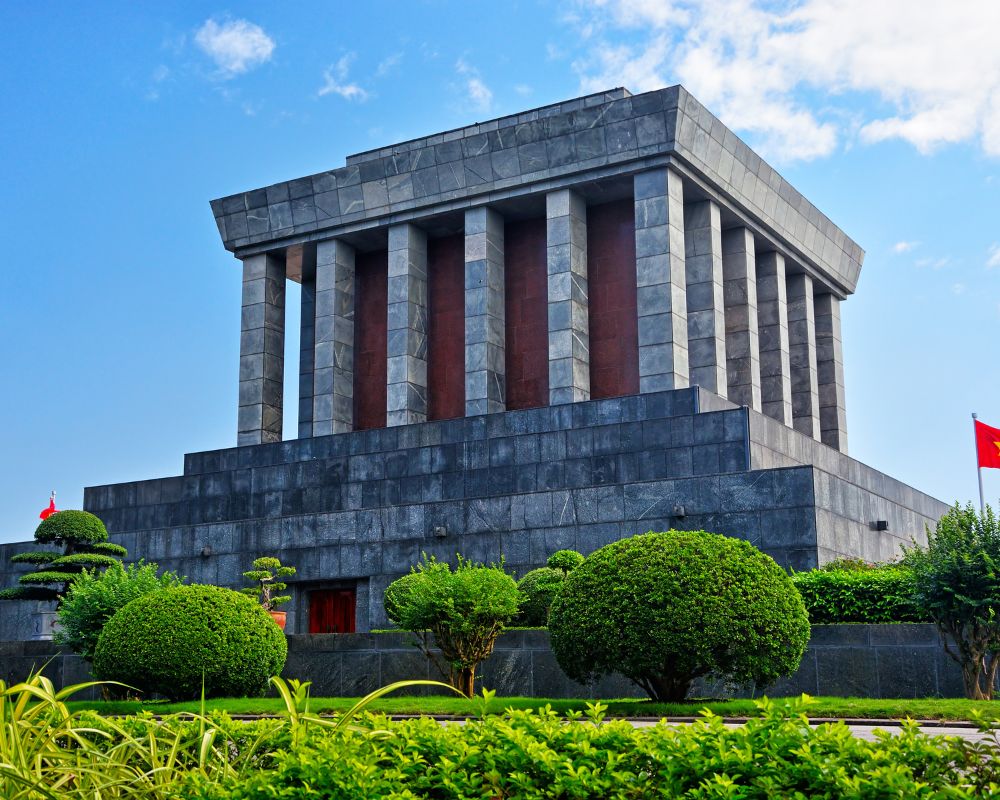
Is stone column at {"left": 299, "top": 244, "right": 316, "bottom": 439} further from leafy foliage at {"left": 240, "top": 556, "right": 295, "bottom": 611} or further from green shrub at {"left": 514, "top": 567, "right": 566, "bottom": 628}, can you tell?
green shrub at {"left": 514, "top": 567, "right": 566, "bottom": 628}

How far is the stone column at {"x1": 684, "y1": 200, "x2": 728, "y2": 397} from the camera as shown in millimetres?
28359

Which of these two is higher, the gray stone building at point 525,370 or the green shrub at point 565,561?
the gray stone building at point 525,370

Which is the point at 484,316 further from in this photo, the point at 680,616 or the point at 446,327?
the point at 680,616

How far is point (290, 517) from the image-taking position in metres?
26.3

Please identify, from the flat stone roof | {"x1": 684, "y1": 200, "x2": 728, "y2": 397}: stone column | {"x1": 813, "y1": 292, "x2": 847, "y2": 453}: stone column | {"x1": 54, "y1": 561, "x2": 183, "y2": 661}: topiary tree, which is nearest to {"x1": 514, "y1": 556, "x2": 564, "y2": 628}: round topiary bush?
{"x1": 54, "y1": 561, "x2": 183, "y2": 661}: topiary tree

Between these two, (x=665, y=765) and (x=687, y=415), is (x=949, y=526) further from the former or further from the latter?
(x=665, y=765)

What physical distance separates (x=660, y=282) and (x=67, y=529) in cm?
1311

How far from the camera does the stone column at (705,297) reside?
28.4 metres

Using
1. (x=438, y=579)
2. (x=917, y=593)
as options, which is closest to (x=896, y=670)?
(x=917, y=593)

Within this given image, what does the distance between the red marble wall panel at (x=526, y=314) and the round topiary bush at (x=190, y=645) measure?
41.0 ft

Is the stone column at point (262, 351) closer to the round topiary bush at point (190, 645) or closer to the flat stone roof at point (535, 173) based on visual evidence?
the flat stone roof at point (535, 173)

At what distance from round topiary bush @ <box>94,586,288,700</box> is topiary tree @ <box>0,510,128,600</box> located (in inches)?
273

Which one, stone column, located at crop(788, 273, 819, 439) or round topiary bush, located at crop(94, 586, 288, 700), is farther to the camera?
stone column, located at crop(788, 273, 819, 439)

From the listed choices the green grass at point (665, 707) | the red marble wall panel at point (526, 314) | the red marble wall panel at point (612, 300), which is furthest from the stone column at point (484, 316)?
the green grass at point (665, 707)
